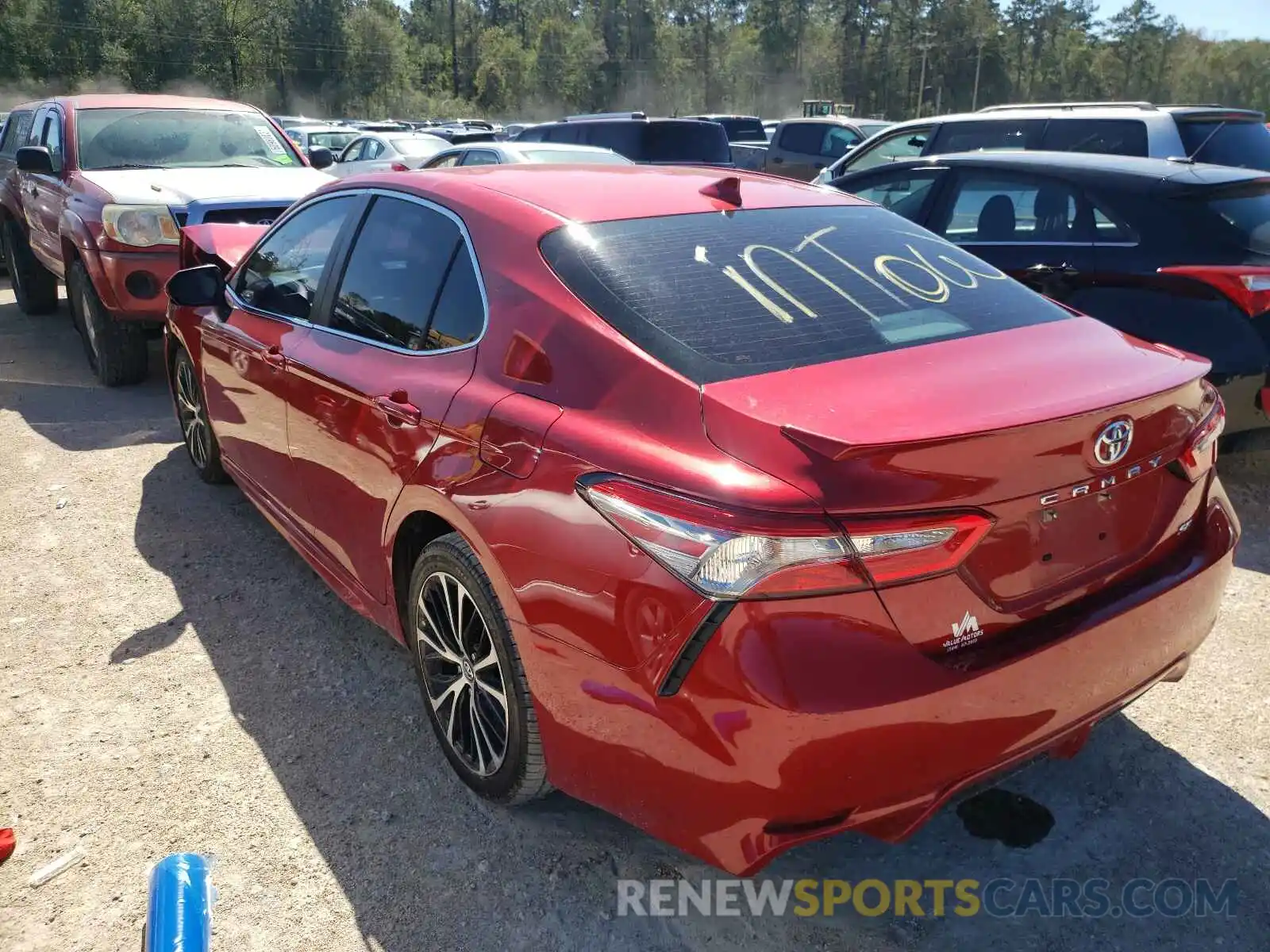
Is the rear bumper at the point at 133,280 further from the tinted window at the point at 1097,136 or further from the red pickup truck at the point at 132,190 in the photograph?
the tinted window at the point at 1097,136

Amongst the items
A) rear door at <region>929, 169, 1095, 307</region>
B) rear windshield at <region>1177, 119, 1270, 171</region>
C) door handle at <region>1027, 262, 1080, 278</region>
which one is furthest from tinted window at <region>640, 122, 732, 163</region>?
door handle at <region>1027, 262, 1080, 278</region>

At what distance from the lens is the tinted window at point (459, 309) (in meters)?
2.70

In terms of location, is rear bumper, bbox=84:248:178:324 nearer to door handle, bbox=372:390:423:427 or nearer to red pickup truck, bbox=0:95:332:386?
red pickup truck, bbox=0:95:332:386

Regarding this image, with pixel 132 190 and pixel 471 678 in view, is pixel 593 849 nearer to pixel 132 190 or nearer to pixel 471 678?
pixel 471 678

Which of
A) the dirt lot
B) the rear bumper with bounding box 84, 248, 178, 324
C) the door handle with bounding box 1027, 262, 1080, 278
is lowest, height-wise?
the dirt lot

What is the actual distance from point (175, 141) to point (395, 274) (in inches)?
224

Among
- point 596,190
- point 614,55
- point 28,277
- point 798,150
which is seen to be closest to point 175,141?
point 28,277

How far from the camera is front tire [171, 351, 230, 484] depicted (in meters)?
4.93

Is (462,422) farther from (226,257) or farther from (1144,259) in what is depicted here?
(1144,259)

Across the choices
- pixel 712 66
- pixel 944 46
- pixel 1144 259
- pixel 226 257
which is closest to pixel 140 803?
pixel 226 257

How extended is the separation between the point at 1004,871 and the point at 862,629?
108 cm

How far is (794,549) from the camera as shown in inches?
73.9

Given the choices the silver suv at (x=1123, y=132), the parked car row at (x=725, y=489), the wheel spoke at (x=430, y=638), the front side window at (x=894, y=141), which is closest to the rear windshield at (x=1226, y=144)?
the silver suv at (x=1123, y=132)

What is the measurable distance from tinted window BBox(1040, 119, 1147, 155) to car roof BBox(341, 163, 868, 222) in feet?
15.1
